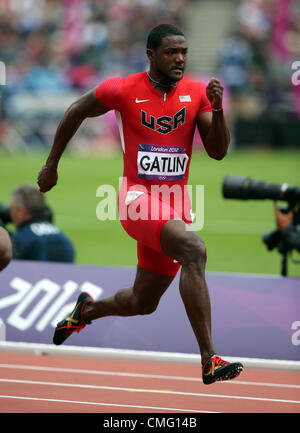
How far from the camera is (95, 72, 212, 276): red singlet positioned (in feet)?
22.5

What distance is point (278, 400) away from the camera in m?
6.92

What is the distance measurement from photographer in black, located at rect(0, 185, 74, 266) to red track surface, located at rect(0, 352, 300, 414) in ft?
4.48

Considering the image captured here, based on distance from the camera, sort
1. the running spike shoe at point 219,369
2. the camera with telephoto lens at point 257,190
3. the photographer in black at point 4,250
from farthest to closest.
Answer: the camera with telephoto lens at point 257,190
the photographer in black at point 4,250
the running spike shoe at point 219,369

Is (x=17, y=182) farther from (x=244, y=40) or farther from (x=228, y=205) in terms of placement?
(x=244, y=40)

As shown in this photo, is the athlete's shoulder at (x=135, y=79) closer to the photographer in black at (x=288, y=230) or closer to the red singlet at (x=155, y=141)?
the red singlet at (x=155, y=141)

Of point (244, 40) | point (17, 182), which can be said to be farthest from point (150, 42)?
point (244, 40)

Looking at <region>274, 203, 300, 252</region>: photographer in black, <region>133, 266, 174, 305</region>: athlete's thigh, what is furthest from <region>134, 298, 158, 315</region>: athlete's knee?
<region>274, 203, 300, 252</region>: photographer in black

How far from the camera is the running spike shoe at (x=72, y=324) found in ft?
25.3

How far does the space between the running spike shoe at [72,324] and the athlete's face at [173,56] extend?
2.04 meters

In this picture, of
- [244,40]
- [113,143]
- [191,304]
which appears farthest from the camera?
[244,40]

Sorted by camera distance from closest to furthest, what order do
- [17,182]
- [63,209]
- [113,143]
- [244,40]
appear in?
[63,209] < [17,182] < [113,143] < [244,40]

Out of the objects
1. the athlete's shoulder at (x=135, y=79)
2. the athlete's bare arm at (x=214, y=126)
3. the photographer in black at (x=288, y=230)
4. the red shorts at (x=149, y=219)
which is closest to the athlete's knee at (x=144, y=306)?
the red shorts at (x=149, y=219)
